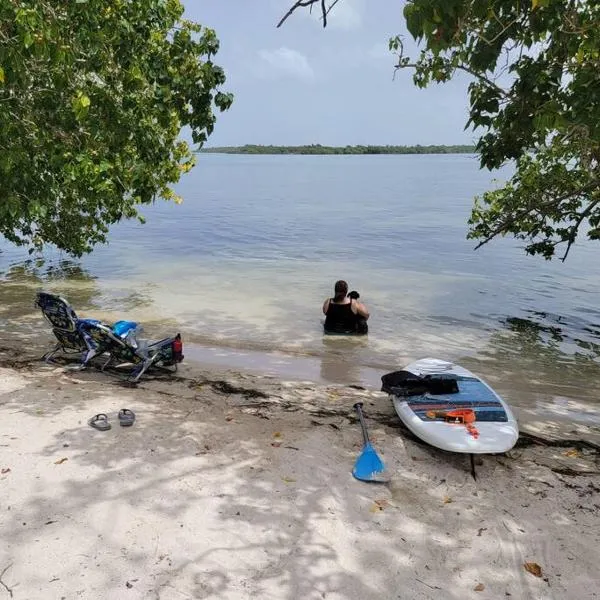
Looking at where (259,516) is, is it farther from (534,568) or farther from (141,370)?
(141,370)

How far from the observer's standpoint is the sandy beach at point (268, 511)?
361 centimetres

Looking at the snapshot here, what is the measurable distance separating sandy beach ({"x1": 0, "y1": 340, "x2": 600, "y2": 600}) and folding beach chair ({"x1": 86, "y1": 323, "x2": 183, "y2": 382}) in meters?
1.15

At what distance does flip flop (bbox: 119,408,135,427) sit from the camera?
5.73 m

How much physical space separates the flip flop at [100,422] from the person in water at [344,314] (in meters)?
6.45

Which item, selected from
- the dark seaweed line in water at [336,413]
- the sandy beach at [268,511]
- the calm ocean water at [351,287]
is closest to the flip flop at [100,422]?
the sandy beach at [268,511]

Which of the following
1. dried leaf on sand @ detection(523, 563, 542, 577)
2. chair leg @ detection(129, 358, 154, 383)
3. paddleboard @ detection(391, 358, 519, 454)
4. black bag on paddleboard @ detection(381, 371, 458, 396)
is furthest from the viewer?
chair leg @ detection(129, 358, 154, 383)

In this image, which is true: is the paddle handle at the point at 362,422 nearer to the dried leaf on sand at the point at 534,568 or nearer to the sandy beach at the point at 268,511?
the sandy beach at the point at 268,511

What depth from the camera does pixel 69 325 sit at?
773 cm

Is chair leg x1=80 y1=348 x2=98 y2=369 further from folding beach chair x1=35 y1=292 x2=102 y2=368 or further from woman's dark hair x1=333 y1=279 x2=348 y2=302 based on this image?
woman's dark hair x1=333 y1=279 x2=348 y2=302

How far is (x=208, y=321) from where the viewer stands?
12.8m

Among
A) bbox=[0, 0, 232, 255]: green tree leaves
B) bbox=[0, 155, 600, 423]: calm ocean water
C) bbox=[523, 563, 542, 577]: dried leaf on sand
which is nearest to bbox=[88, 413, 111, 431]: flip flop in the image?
bbox=[0, 0, 232, 255]: green tree leaves

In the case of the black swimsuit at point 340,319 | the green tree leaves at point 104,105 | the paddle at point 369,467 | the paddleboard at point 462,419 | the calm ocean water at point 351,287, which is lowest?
the calm ocean water at point 351,287

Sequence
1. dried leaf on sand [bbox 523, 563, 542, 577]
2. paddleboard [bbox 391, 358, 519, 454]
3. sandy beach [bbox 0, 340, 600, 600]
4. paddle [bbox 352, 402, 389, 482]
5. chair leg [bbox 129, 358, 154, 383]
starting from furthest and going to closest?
chair leg [bbox 129, 358, 154, 383], paddleboard [bbox 391, 358, 519, 454], paddle [bbox 352, 402, 389, 482], dried leaf on sand [bbox 523, 563, 542, 577], sandy beach [bbox 0, 340, 600, 600]

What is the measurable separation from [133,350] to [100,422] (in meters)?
2.01
